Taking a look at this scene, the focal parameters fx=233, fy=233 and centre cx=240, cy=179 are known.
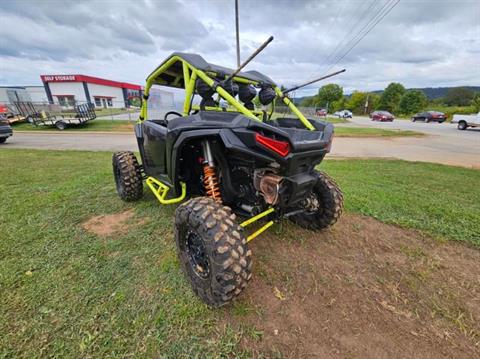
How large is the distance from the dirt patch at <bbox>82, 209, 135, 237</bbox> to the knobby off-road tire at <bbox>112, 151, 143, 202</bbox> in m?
0.31

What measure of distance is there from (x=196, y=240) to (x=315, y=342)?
1146 mm

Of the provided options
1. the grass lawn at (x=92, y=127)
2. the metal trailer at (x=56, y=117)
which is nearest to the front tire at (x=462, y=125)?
the grass lawn at (x=92, y=127)

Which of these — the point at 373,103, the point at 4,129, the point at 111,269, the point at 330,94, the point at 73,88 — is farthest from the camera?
the point at 330,94

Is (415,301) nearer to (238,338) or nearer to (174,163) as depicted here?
(238,338)

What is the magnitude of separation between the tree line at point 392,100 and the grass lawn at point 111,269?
167 feet

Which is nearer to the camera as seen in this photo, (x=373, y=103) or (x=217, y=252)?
(x=217, y=252)

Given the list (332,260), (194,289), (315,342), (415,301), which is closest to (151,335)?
(194,289)

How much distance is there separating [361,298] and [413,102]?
7106 cm

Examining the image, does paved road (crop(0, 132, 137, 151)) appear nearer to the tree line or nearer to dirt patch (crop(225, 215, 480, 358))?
dirt patch (crop(225, 215, 480, 358))

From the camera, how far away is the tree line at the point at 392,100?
56.8 m

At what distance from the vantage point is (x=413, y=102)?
56500mm

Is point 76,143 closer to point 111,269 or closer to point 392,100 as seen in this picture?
point 111,269

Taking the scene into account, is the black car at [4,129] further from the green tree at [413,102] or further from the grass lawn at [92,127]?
the green tree at [413,102]

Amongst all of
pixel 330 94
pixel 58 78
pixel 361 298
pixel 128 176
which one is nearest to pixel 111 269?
pixel 128 176
